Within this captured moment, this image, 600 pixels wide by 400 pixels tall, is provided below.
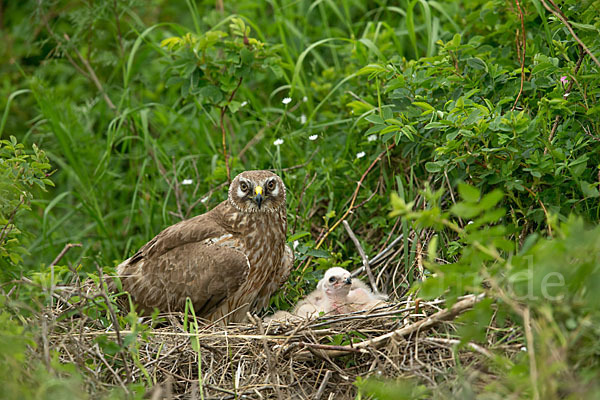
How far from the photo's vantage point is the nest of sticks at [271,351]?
303cm

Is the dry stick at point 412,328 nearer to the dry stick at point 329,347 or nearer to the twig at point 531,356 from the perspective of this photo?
the dry stick at point 329,347

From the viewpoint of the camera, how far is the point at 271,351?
11.4 feet

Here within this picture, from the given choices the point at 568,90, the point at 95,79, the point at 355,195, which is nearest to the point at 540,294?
the point at 568,90

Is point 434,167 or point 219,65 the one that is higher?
point 219,65

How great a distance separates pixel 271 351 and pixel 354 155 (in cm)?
198

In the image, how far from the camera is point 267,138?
5602mm

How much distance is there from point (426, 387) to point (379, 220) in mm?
1813

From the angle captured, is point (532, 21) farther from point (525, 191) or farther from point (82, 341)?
point (82, 341)

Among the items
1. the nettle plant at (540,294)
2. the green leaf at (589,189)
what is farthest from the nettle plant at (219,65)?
the nettle plant at (540,294)

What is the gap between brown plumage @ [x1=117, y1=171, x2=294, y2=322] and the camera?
4168 mm

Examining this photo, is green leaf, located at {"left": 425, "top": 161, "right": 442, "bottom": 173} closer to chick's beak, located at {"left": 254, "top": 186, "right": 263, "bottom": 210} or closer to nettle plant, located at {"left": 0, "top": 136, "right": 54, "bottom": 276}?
chick's beak, located at {"left": 254, "top": 186, "right": 263, "bottom": 210}

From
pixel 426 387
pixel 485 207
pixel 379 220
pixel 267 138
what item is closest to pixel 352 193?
pixel 379 220

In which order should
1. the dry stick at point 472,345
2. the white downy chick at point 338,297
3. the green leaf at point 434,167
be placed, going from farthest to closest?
the white downy chick at point 338,297 < the green leaf at point 434,167 < the dry stick at point 472,345

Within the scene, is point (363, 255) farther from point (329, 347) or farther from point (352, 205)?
point (329, 347)
